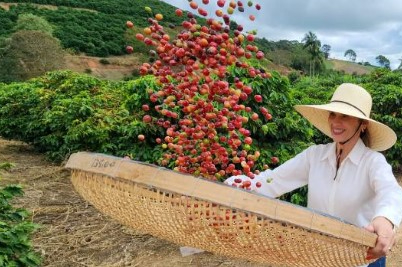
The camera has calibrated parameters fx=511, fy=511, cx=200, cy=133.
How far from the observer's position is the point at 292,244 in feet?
4.75

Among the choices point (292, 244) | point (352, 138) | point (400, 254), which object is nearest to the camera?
point (292, 244)

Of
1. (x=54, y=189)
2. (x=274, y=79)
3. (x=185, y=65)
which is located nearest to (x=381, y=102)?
(x=274, y=79)

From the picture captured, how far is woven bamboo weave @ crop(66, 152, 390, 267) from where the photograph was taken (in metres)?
1.38

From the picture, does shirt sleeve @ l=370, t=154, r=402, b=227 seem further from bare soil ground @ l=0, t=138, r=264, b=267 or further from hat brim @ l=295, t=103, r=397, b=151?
bare soil ground @ l=0, t=138, r=264, b=267

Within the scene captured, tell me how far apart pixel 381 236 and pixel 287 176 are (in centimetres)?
80

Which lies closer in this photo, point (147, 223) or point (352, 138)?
point (147, 223)

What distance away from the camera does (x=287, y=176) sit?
2.37 metres

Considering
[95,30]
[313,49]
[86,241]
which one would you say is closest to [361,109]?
[86,241]

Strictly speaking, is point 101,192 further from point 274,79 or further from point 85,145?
point 85,145

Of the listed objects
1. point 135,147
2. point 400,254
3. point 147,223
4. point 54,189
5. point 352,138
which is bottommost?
point 54,189

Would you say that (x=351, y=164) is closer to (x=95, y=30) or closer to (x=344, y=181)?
(x=344, y=181)

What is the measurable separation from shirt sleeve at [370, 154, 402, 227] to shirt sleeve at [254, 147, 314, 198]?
0.35 m

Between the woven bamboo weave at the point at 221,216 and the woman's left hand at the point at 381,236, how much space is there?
0.03m

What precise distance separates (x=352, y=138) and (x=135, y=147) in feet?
14.9
